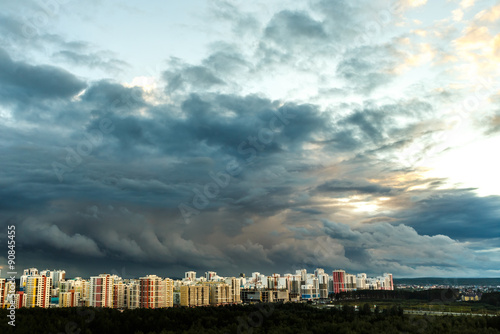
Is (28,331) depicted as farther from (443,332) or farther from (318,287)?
(318,287)

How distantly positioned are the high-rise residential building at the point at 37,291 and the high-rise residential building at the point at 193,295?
984 inches

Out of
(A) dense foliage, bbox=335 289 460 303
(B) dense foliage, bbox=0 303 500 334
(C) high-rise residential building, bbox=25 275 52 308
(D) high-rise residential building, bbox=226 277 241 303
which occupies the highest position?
(B) dense foliage, bbox=0 303 500 334

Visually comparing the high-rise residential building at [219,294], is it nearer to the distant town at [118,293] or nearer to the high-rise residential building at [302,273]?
the distant town at [118,293]

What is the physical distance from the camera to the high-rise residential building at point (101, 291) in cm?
7168

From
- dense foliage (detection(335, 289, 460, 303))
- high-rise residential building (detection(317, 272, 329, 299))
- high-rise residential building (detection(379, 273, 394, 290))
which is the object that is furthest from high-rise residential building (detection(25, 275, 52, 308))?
high-rise residential building (detection(379, 273, 394, 290))

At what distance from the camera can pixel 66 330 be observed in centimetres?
2272

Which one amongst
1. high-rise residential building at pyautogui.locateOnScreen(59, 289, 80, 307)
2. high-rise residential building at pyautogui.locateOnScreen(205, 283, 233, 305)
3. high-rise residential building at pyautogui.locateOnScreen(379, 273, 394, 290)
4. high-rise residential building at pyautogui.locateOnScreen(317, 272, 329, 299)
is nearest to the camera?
high-rise residential building at pyautogui.locateOnScreen(59, 289, 80, 307)

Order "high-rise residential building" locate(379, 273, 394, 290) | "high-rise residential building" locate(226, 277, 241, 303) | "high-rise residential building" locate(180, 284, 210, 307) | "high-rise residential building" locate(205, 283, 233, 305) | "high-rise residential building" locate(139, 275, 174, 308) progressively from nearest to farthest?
"high-rise residential building" locate(139, 275, 174, 308), "high-rise residential building" locate(180, 284, 210, 307), "high-rise residential building" locate(205, 283, 233, 305), "high-rise residential building" locate(226, 277, 241, 303), "high-rise residential building" locate(379, 273, 394, 290)

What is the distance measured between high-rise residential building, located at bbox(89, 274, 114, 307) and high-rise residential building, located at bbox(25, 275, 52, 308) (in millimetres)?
7792

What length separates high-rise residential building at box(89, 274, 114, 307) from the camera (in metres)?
71.7

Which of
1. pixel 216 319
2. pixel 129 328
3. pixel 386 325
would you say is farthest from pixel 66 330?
pixel 386 325

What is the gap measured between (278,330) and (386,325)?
10.0m

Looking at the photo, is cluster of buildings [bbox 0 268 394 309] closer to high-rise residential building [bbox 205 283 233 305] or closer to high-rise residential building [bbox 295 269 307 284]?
high-rise residential building [bbox 205 283 233 305]

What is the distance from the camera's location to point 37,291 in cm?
6550
